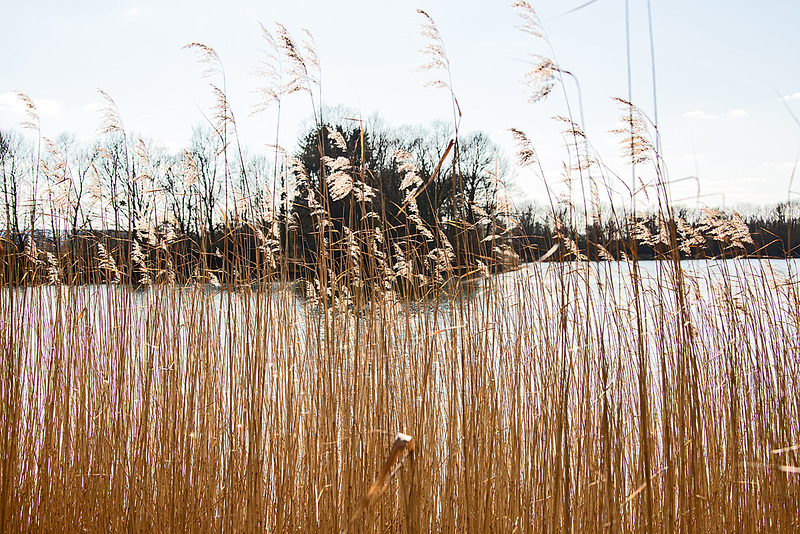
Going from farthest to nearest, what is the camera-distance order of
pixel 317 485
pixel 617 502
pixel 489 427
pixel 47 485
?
pixel 47 485 → pixel 489 427 → pixel 317 485 → pixel 617 502

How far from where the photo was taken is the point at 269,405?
169 centimetres

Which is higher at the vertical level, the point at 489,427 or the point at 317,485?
the point at 489,427

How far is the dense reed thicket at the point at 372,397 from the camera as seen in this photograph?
1.43 m

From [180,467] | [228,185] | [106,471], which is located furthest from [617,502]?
[106,471]

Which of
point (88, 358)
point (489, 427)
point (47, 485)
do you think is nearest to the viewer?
point (489, 427)

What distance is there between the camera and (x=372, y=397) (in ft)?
5.12

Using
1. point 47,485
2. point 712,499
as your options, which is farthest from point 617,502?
point 47,485

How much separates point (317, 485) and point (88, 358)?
120 cm

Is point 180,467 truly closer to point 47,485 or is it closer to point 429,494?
point 47,485

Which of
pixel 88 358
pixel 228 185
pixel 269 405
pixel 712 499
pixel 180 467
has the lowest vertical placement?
pixel 712 499

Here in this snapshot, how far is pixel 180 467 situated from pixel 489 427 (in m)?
1.04

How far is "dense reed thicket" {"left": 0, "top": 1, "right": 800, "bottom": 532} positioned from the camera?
143 centimetres

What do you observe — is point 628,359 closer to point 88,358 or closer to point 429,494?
point 429,494

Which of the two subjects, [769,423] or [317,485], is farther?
[769,423]
